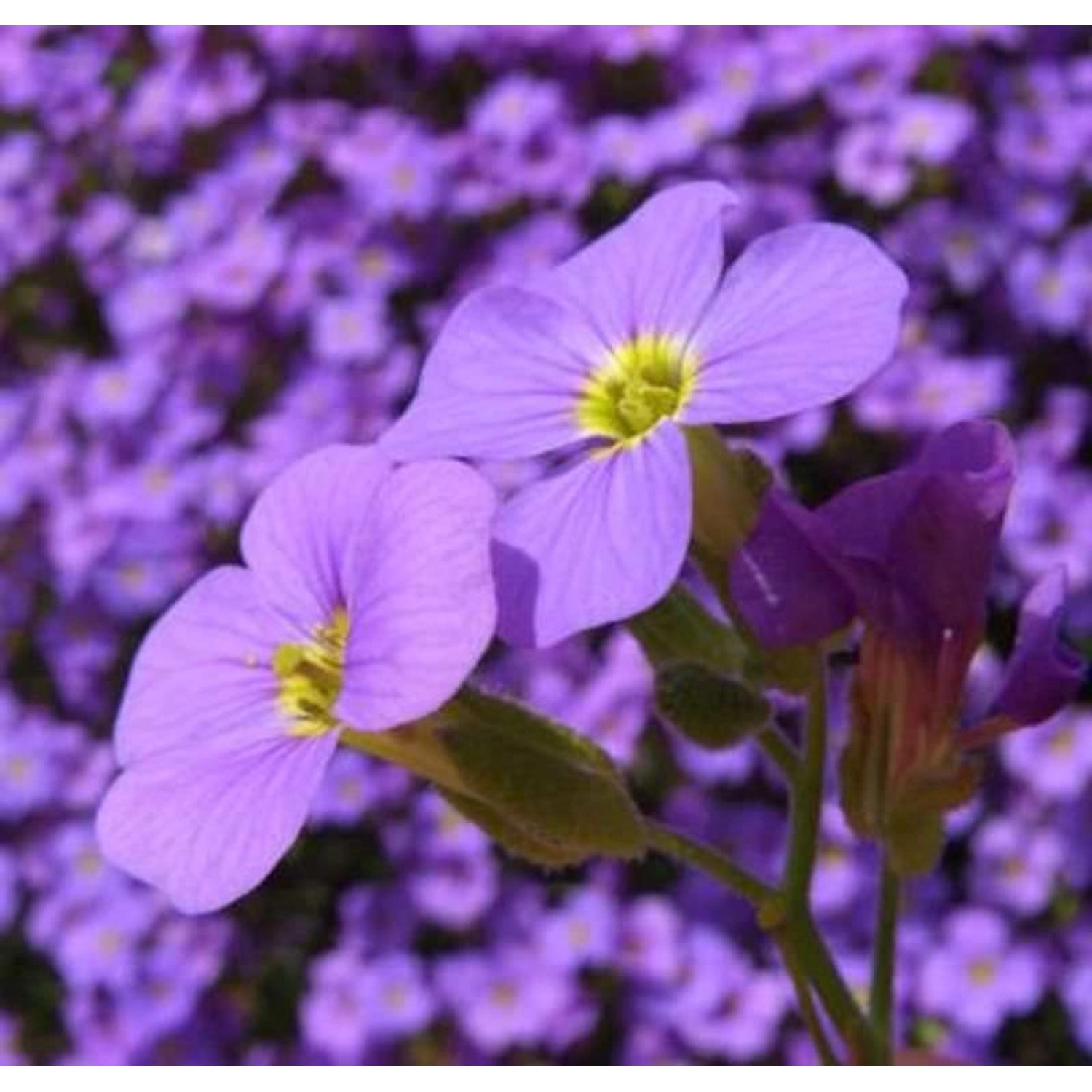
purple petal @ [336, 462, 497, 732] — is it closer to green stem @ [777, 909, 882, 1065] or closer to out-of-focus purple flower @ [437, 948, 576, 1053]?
green stem @ [777, 909, 882, 1065]

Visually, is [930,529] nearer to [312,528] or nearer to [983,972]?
[312,528]

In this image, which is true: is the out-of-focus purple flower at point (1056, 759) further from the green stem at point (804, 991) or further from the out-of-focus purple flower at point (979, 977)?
the green stem at point (804, 991)

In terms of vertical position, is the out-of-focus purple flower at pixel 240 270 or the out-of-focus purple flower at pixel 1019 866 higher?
the out-of-focus purple flower at pixel 240 270

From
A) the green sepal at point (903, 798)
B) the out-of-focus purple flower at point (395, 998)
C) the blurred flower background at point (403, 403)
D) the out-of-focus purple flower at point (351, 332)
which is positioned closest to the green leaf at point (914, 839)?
the green sepal at point (903, 798)

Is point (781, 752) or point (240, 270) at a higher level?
point (781, 752)

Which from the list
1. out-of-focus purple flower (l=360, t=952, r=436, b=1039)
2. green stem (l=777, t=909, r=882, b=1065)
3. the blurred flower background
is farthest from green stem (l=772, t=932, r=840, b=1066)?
out-of-focus purple flower (l=360, t=952, r=436, b=1039)

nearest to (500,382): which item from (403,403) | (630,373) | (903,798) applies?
(630,373)
